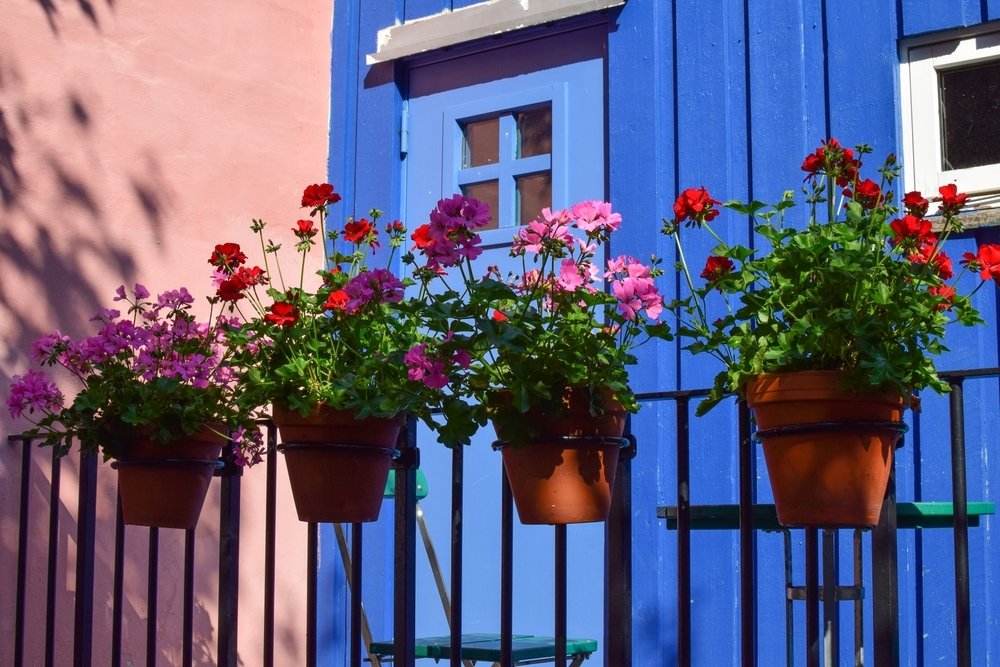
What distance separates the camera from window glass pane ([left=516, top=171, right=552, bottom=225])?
469 centimetres

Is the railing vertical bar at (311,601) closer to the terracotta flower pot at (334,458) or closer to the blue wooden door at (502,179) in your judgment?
the terracotta flower pot at (334,458)

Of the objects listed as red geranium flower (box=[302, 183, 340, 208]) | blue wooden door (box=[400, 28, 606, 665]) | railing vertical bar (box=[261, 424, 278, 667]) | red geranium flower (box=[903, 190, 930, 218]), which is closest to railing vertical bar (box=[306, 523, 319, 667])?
railing vertical bar (box=[261, 424, 278, 667])

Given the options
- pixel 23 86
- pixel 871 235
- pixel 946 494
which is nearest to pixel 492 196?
pixel 23 86

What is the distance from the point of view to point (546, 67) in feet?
15.6

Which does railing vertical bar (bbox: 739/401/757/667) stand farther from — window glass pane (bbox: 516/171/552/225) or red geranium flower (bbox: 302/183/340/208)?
window glass pane (bbox: 516/171/552/225)

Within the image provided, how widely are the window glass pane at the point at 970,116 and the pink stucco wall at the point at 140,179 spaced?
2461 millimetres

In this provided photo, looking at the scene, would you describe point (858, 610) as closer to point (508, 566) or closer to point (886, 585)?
point (886, 585)

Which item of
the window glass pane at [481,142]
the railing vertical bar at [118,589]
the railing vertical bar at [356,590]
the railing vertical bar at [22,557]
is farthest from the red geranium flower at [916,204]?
the window glass pane at [481,142]

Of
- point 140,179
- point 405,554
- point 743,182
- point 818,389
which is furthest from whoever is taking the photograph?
point 140,179

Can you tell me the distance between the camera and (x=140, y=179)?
179 inches

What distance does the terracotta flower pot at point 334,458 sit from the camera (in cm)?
267

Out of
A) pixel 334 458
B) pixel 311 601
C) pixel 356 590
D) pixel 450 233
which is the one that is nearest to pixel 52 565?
pixel 311 601

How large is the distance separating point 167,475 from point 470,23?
2474mm

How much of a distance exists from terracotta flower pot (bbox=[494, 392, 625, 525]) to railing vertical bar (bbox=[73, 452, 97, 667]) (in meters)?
1.43
